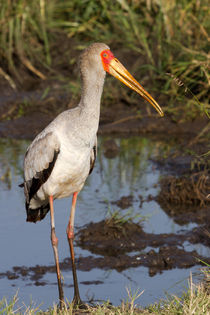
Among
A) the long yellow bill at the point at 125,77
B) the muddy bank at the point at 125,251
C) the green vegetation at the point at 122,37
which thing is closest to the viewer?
the long yellow bill at the point at 125,77

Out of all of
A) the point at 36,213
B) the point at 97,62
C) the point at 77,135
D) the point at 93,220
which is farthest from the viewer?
the point at 93,220

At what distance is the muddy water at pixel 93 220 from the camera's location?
18.3 ft

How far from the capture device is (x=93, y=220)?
274 inches

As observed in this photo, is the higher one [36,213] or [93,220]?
[36,213]

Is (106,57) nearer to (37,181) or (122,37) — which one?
(37,181)

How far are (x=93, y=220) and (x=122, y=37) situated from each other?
566 cm

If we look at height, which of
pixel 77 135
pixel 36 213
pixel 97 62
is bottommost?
pixel 36 213

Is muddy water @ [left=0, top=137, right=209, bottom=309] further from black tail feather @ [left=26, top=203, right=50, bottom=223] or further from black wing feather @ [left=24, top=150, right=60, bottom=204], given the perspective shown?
black wing feather @ [left=24, top=150, right=60, bottom=204]

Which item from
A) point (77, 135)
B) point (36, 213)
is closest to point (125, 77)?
point (77, 135)

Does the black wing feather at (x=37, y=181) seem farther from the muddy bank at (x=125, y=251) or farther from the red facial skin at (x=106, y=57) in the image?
the red facial skin at (x=106, y=57)

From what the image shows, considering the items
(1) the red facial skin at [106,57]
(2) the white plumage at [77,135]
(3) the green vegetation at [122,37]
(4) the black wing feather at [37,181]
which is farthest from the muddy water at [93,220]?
(1) the red facial skin at [106,57]

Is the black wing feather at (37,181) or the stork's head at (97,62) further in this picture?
the black wing feather at (37,181)

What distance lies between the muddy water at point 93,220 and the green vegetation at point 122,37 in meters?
1.12

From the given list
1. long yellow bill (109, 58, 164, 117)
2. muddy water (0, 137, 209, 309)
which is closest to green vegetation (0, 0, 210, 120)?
muddy water (0, 137, 209, 309)
